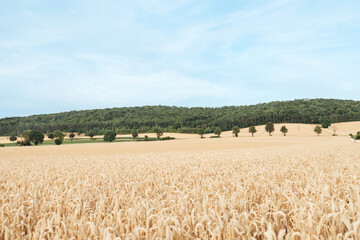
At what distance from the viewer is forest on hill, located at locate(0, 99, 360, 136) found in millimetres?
125875

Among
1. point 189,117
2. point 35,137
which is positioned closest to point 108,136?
point 35,137

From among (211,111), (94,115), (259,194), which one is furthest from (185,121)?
(259,194)

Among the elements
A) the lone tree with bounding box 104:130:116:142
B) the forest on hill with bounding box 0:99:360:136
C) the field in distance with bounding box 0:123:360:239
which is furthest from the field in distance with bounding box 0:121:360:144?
the field in distance with bounding box 0:123:360:239

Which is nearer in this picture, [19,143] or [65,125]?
[19,143]

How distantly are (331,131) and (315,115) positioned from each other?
2168 cm

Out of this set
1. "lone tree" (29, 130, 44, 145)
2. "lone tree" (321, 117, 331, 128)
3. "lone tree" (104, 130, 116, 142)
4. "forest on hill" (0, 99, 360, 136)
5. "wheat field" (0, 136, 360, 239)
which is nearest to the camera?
"wheat field" (0, 136, 360, 239)

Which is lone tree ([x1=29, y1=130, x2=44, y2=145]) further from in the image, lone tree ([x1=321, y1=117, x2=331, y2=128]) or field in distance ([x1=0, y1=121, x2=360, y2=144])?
A: lone tree ([x1=321, y1=117, x2=331, y2=128])

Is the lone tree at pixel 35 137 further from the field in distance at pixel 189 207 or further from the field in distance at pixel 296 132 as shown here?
the field in distance at pixel 189 207

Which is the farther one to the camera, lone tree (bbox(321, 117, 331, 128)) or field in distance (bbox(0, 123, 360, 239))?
lone tree (bbox(321, 117, 331, 128))

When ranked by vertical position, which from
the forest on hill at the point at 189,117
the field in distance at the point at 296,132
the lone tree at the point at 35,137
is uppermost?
the forest on hill at the point at 189,117

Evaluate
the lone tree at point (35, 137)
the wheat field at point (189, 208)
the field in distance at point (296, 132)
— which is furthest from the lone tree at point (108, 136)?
the wheat field at point (189, 208)

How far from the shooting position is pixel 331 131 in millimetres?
108062

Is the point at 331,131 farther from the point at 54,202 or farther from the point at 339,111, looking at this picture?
the point at 54,202

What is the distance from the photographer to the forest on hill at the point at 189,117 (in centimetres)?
12588
